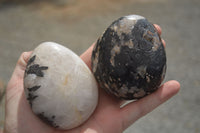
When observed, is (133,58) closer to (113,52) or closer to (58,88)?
(113,52)

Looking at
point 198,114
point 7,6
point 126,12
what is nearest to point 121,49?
point 198,114

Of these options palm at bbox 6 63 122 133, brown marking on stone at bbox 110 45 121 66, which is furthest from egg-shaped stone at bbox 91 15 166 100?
palm at bbox 6 63 122 133

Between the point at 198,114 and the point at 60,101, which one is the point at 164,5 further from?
the point at 60,101

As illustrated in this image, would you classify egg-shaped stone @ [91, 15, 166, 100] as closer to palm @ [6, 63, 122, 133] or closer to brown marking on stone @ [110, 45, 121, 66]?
brown marking on stone @ [110, 45, 121, 66]

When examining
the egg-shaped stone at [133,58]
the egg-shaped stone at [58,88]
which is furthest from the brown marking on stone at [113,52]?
the egg-shaped stone at [58,88]

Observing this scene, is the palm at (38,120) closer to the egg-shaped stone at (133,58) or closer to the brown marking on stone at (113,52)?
the egg-shaped stone at (133,58)

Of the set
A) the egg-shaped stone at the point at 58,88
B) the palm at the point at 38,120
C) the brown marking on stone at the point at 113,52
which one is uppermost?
the brown marking on stone at the point at 113,52

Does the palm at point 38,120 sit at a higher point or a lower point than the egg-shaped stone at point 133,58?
lower
